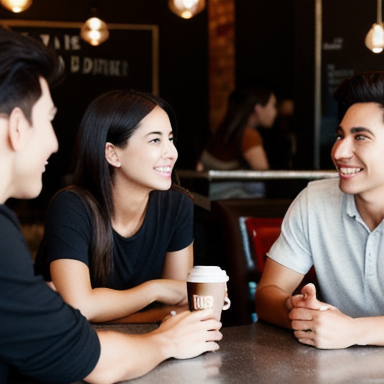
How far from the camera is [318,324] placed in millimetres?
1801

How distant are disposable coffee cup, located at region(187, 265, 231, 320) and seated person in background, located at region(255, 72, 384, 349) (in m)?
0.38

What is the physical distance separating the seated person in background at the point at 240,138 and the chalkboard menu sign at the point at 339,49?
959mm

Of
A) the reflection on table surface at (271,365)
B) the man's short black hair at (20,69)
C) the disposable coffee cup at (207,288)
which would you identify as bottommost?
the reflection on table surface at (271,365)

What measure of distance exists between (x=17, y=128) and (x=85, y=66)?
22.7 ft

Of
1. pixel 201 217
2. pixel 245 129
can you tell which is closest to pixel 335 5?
pixel 245 129

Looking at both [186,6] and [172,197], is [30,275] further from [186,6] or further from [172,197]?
[186,6]

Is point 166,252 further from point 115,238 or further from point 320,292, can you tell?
point 320,292

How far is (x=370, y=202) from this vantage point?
2.29 m

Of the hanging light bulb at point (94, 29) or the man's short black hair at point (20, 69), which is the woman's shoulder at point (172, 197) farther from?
the hanging light bulb at point (94, 29)

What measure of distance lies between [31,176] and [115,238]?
112 cm

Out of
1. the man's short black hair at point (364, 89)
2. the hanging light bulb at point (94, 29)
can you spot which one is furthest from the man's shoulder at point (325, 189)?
the hanging light bulb at point (94, 29)

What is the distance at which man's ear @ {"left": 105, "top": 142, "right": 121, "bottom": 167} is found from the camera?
2.57 meters

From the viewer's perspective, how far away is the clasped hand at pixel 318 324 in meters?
1.76

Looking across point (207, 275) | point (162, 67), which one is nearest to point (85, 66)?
point (162, 67)
